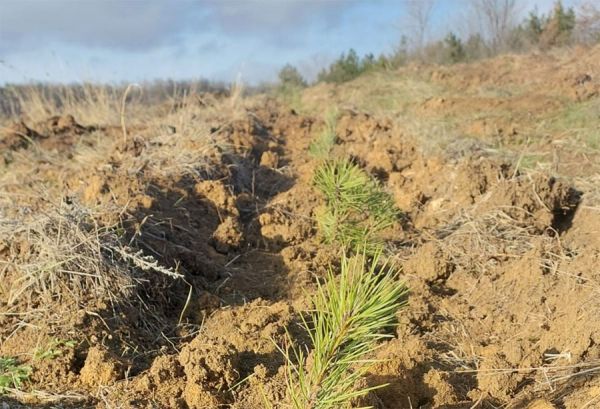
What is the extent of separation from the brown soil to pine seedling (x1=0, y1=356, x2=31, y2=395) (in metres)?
0.04

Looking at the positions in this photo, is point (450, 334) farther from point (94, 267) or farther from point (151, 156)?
point (151, 156)

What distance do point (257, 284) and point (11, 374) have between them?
1362 mm

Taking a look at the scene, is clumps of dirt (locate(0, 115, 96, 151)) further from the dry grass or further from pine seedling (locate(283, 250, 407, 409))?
pine seedling (locate(283, 250, 407, 409))

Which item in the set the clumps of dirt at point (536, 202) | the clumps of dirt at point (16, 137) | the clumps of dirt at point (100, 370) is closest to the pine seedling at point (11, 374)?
the clumps of dirt at point (100, 370)

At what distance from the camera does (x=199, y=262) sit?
333 centimetres

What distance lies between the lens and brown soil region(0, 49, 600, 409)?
2.13 meters

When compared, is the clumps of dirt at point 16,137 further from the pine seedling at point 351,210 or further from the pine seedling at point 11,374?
the pine seedling at point 11,374

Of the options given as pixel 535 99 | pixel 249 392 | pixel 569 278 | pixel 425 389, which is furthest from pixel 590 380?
pixel 535 99

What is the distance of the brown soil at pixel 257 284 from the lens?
2.13 metres

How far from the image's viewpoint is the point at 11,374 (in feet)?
7.38

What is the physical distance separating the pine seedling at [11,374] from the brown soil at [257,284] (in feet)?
0.14

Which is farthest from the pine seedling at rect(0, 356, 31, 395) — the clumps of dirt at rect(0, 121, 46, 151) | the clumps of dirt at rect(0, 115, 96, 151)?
the clumps of dirt at rect(0, 121, 46, 151)

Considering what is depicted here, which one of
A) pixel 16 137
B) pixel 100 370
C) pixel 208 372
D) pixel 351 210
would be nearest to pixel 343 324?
pixel 208 372

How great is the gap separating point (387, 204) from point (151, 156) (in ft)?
7.60
